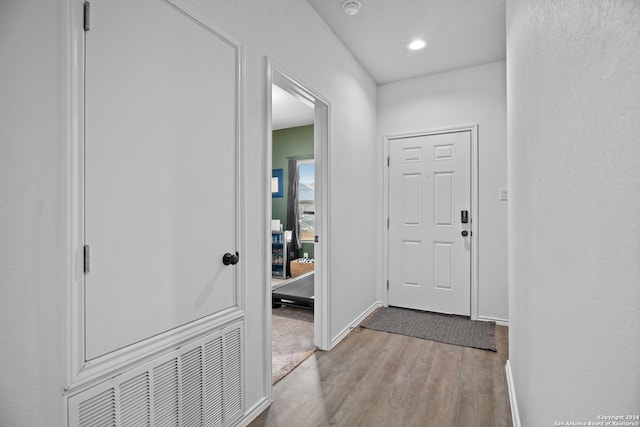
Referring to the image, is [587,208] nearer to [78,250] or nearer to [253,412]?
[78,250]

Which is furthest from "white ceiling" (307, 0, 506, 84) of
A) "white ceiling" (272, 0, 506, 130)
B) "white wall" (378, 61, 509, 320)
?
"white wall" (378, 61, 509, 320)

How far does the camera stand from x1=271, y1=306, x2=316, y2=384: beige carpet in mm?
2307

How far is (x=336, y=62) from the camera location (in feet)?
9.01

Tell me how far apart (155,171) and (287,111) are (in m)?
3.99

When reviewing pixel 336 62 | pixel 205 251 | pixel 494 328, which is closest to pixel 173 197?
pixel 205 251

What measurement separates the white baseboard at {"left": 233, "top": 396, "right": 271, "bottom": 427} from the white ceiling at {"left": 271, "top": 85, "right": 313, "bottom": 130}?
3.22 m

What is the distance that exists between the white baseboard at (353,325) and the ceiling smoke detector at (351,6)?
103 inches

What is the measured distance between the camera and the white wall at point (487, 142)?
3.18 meters

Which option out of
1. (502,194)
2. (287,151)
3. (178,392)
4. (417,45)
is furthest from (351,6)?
(287,151)

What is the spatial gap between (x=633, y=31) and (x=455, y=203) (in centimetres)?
323

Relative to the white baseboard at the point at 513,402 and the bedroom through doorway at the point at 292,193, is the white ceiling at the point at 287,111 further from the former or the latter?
the white baseboard at the point at 513,402

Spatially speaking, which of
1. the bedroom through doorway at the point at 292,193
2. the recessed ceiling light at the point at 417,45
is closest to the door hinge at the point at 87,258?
the recessed ceiling light at the point at 417,45

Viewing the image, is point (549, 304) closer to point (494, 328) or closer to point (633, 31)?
point (633, 31)

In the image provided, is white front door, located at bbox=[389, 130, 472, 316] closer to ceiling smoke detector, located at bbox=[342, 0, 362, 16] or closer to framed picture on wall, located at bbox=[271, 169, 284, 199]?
ceiling smoke detector, located at bbox=[342, 0, 362, 16]
